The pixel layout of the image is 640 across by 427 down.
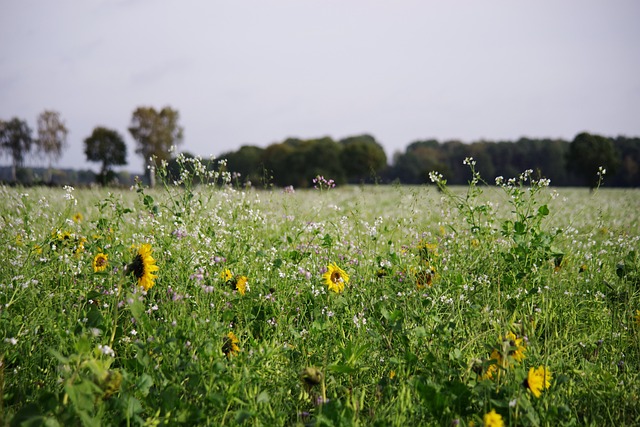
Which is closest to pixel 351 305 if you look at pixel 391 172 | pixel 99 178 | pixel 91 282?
pixel 91 282

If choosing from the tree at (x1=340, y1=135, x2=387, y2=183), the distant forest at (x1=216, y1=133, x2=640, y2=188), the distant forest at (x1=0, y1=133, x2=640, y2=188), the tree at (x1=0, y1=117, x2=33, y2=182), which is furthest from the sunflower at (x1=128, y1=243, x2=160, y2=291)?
the tree at (x1=0, y1=117, x2=33, y2=182)

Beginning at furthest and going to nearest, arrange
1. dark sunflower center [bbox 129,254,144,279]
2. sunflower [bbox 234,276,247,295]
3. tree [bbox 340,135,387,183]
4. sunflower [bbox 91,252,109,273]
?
1. tree [bbox 340,135,387,183]
2. sunflower [bbox 91,252,109,273]
3. sunflower [bbox 234,276,247,295]
4. dark sunflower center [bbox 129,254,144,279]

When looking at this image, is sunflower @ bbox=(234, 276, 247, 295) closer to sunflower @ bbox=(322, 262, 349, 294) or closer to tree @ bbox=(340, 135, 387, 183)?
sunflower @ bbox=(322, 262, 349, 294)

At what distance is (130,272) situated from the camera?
282 cm

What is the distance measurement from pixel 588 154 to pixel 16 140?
258ft

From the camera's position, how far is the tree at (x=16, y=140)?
2648 inches

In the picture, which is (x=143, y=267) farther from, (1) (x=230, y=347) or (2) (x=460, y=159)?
(2) (x=460, y=159)

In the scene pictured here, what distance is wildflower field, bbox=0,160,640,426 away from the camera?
7.37 feet

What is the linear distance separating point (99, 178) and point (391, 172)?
52352 mm

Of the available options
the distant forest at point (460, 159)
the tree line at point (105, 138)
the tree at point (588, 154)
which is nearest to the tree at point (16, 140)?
the tree line at point (105, 138)

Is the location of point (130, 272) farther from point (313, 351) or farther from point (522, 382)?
point (522, 382)

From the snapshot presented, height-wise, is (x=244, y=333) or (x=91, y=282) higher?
(x=91, y=282)

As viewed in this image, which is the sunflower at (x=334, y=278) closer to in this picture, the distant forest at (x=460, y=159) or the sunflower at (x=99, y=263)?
the sunflower at (x=99, y=263)

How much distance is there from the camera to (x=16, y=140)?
68.0 m
